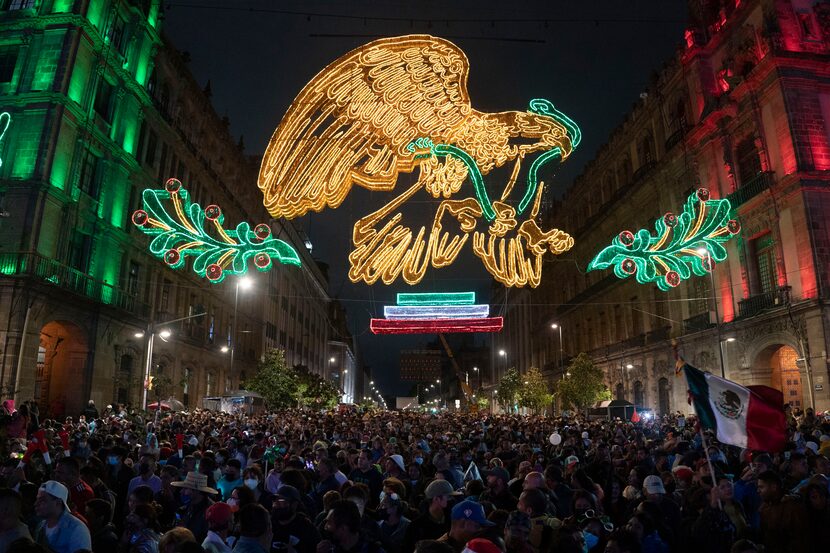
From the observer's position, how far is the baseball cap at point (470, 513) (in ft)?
16.9

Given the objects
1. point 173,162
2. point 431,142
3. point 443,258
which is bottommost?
point 443,258

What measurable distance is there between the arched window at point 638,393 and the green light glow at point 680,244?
1122 inches

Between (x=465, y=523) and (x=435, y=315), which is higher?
(x=435, y=315)

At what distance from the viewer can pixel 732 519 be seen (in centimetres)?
701

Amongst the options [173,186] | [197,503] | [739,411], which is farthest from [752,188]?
[197,503]

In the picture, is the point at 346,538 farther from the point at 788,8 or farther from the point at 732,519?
the point at 788,8

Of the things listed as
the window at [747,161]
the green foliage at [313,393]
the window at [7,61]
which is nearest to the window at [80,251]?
the window at [7,61]

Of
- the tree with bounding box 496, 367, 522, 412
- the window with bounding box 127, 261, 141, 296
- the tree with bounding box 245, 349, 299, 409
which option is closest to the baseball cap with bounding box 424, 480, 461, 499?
the window with bounding box 127, 261, 141, 296

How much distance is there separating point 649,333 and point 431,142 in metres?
29.7

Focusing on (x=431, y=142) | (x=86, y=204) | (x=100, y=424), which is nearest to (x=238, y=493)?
(x=431, y=142)

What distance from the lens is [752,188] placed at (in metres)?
31.1

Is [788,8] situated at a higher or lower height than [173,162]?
Result: higher

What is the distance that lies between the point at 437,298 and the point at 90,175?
19276 millimetres

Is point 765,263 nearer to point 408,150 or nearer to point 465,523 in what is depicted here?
point 408,150
